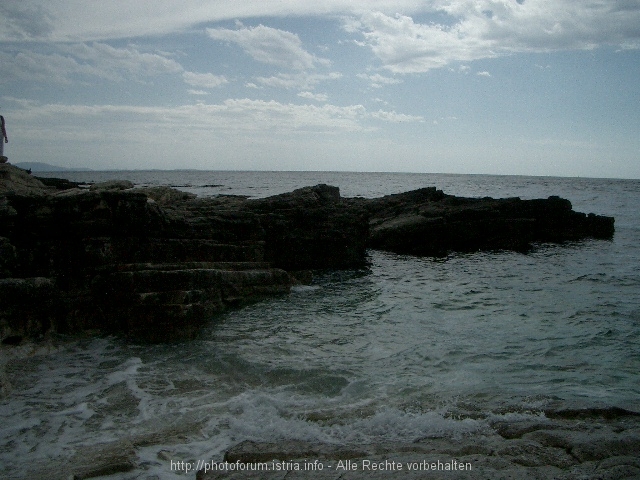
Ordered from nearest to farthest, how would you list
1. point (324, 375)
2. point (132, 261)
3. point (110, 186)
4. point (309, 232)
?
point (324, 375) < point (132, 261) < point (309, 232) < point (110, 186)

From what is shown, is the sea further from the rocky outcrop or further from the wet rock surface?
the rocky outcrop

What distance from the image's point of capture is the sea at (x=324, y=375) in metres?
6.52

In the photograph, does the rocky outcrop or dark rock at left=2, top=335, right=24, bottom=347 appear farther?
the rocky outcrop

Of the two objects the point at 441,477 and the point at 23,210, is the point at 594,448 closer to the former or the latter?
the point at 441,477

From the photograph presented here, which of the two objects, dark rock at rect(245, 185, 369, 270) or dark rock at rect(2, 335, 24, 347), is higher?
dark rock at rect(245, 185, 369, 270)

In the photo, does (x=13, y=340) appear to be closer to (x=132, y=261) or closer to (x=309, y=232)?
(x=132, y=261)

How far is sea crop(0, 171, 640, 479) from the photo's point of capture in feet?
21.4

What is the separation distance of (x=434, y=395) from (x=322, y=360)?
2425 millimetres

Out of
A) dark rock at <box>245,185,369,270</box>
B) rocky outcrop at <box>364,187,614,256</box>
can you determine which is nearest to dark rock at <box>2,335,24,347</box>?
dark rock at <box>245,185,369,270</box>

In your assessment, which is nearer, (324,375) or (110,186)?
(324,375)

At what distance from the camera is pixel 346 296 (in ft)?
50.8

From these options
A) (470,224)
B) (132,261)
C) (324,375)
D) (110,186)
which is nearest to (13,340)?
(132,261)

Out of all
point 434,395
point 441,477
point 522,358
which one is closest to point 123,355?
point 434,395

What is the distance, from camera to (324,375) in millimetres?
8789
